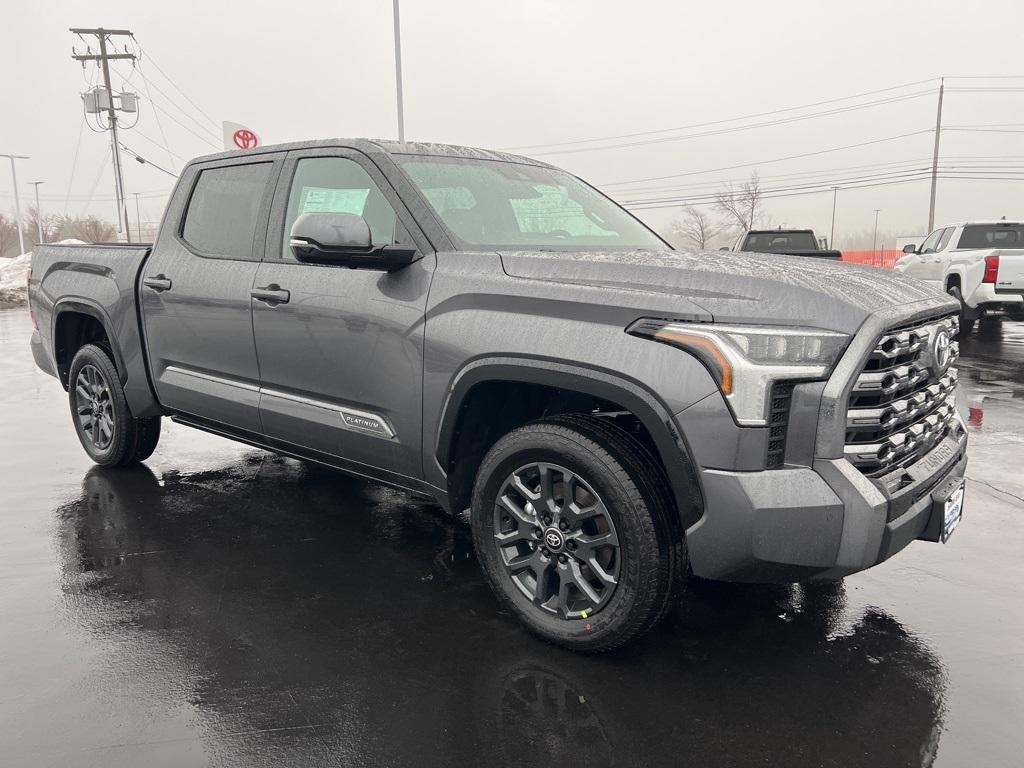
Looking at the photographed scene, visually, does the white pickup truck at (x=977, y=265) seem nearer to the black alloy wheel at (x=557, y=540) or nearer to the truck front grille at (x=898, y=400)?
the truck front grille at (x=898, y=400)

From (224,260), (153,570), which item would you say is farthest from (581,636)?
(224,260)

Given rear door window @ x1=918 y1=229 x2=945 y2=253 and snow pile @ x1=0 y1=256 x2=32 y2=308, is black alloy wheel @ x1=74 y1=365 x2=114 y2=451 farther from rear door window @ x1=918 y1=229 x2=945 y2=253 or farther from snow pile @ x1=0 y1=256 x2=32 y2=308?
snow pile @ x1=0 y1=256 x2=32 y2=308

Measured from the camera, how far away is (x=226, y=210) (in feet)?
14.6

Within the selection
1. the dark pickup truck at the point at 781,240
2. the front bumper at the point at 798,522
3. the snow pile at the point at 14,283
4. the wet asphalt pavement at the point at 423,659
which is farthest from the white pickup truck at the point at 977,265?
the snow pile at the point at 14,283

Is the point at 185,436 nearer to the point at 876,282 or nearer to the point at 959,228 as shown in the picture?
the point at 876,282

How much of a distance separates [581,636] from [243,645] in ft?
4.23

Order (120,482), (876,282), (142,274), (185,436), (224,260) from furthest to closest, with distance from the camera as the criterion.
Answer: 1. (185,436)
2. (120,482)
3. (142,274)
4. (224,260)
5. (876,282)

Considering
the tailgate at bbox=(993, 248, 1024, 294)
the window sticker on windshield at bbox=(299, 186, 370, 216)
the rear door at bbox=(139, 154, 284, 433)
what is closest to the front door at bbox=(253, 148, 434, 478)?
the window sticker on windshield at bbox=(299, 186, 370, 216)

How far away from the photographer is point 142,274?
189 inches

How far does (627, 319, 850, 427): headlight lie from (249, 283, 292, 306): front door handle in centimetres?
213

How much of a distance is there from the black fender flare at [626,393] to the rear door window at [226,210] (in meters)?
1.87

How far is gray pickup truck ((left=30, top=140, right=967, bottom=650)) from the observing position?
2.48 m

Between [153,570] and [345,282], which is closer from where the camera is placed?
[345,282]

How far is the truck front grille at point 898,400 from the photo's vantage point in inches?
99.2
